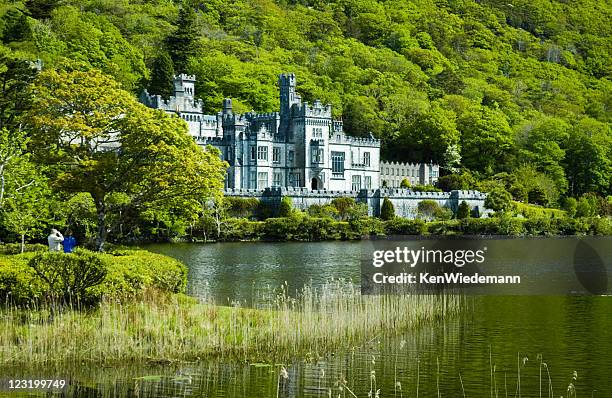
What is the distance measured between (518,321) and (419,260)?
15.3m

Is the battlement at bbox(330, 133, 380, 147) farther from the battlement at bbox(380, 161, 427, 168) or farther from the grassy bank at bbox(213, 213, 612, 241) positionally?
the grassy bank at bbox(213, 213, 612, 241)

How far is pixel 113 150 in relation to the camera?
102ft

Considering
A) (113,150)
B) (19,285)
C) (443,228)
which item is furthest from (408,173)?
(19,285)

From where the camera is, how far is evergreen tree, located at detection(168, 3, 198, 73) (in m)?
115

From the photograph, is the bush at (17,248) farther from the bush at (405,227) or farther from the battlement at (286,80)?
the battlement at (286,80)

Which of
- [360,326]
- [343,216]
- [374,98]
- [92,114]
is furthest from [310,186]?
[360,326]

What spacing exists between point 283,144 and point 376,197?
13.0 m

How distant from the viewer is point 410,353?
2205cm

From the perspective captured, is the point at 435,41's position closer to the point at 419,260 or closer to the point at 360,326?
the point at 419,260

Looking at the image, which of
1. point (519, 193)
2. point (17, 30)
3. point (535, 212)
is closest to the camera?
point (535, 212)

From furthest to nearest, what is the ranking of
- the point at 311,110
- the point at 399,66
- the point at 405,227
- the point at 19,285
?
the point at 399,66, the point at 311,110, the point at 405,227, the point at 19,285

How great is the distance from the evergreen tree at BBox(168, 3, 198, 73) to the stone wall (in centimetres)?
3982

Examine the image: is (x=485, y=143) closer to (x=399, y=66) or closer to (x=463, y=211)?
(x=463, y=211)

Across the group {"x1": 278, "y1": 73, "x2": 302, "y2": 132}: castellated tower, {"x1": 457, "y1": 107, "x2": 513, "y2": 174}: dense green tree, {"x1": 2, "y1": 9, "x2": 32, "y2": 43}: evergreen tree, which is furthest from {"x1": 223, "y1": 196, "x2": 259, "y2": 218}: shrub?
{"x1": 457, "y1": 107, "x2": 513, "y2": 174}: dense green tree
